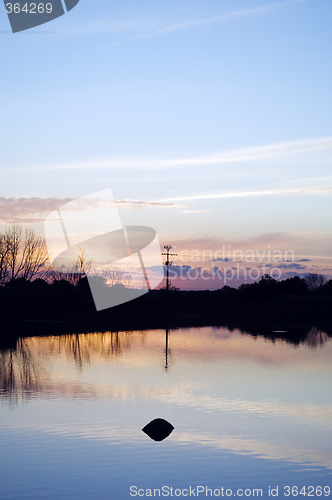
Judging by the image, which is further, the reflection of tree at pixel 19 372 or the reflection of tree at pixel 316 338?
the reflection of tree at pixel 316 338

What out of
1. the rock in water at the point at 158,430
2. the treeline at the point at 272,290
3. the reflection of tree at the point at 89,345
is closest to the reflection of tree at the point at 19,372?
the reflection of tree at the point at 89,345

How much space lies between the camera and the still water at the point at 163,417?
13492 millimetres

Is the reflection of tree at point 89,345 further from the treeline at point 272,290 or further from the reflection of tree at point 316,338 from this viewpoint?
the treeline at point 272,290

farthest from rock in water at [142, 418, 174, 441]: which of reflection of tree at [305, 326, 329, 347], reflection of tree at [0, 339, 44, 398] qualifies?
reflection of tree at [305, 326, 329, 347]

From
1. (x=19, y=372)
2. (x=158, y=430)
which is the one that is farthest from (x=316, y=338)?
(x=158, y=430)

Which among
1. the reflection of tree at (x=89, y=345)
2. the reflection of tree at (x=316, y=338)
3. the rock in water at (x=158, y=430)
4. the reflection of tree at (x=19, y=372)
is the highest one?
the rock in water at (x=158, y=430)

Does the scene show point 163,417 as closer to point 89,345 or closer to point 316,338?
point 89,345

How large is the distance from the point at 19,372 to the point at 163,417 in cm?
1186

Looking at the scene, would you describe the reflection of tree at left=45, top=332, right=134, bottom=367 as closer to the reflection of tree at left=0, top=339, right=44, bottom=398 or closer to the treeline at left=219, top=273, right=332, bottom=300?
the reflection of tree at left=0, top=339, right=44, bottom=398

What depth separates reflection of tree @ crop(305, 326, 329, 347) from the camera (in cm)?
4694

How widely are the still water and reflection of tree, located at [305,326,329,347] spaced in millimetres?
10755

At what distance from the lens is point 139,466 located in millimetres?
14430

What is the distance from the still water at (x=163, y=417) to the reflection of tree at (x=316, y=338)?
10755mm

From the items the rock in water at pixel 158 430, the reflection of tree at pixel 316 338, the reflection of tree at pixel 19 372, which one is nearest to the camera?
the rock in water at pixel 158 430
